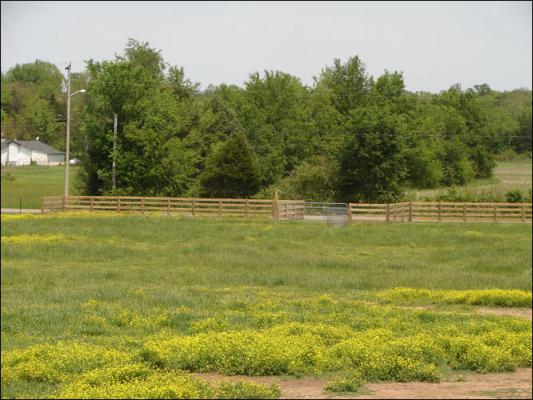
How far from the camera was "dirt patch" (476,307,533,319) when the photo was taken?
14.7 meters

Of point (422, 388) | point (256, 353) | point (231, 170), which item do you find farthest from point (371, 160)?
point (422, 388)

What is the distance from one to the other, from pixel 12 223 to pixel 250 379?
11.5m

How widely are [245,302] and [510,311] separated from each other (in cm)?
494

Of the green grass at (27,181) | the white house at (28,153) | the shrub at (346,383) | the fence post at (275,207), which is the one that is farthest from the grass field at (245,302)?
the white house at (28,153)

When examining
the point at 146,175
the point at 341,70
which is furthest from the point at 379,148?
the point at 146,175

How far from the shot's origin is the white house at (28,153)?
764cm

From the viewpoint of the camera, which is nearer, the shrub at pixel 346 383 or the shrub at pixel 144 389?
the shrub at pixel 144 389

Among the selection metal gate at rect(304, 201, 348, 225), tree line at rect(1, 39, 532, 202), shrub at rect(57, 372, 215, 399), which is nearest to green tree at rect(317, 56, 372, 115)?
tree line at rect(1, 39, 532, 202)

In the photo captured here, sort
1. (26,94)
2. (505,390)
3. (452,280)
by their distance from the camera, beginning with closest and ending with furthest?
(505,390) → (26,94) → (452,280)

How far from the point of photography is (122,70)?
14.0 m

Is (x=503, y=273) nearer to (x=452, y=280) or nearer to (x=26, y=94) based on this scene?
(x=452, y=280)

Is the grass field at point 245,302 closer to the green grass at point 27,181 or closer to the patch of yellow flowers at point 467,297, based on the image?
the patch of yellow flowers at point 467,297

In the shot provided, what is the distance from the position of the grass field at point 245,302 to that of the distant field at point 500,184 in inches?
77.5

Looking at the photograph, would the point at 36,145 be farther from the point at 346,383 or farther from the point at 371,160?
the point at 371,160
